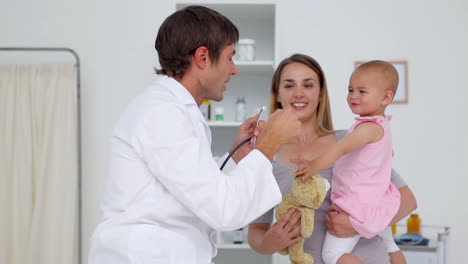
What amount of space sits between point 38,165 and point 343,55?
212 cm

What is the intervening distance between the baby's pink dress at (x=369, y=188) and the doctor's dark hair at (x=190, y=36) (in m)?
0.58

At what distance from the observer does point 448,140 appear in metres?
3.97

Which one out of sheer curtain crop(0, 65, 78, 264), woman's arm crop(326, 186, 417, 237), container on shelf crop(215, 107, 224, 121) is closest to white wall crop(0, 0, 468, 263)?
sheer curtain crop(0, 65, 78, 264)

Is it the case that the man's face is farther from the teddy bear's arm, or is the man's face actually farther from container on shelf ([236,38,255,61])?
container on shelf ([236,38,255,61])

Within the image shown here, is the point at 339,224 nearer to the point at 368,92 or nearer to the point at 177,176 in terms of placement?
the point at 368,92

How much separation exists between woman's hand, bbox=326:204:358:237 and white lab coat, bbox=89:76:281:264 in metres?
0.40

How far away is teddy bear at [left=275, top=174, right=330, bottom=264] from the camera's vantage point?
69.0 inches

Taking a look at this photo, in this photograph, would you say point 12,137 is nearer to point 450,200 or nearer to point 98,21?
point 98,21

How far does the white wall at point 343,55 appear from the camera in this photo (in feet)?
13.0

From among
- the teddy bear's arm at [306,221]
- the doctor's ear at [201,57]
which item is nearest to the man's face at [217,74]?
the doctor's ear at [201,57]

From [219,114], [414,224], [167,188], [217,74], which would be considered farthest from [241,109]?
[167,188]

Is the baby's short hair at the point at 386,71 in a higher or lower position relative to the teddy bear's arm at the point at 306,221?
higher

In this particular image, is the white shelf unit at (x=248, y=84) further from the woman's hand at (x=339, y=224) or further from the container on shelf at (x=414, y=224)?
the woman's hand at (x=339, y=224)

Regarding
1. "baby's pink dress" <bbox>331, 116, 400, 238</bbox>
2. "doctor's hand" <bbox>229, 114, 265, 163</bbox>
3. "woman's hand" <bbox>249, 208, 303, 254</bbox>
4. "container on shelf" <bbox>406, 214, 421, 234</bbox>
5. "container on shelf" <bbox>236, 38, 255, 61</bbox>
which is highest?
"container on shelf" <bbox>236, 38, 255, 61</bbox>
